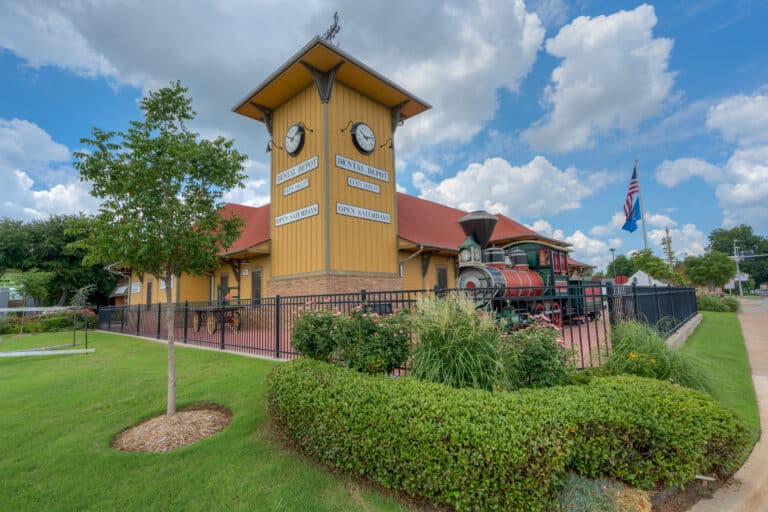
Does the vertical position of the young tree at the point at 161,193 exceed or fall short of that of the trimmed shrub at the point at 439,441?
it exceeds it

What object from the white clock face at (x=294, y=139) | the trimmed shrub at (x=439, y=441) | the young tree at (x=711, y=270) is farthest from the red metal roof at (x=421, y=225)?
the young tree at (x=711, y=270)

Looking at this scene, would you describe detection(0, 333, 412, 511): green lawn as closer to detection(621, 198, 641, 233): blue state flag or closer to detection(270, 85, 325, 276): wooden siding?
detection(270, 85, 325, 276): wooden siding

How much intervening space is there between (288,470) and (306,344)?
223cm

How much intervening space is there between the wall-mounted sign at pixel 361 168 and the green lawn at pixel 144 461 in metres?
8.25

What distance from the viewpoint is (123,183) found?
4266 millimetres

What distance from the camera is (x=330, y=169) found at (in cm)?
1211

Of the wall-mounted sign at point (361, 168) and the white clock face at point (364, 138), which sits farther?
the white clock face at point (364, 138)

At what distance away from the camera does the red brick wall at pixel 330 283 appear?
11.7 meters

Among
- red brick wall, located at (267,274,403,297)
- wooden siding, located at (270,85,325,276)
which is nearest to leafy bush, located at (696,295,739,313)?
red brick wall, located at (267,274,403,297)

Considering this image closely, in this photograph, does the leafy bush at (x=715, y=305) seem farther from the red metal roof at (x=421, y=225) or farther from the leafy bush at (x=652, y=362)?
the leafy bush at (x=652, y=362)

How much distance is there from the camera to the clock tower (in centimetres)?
1196

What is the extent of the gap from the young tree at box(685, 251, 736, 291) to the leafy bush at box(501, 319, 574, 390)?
56.7 meters

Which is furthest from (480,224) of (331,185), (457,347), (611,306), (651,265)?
(651,265)

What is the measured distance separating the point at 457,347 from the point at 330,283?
7.97 meters
